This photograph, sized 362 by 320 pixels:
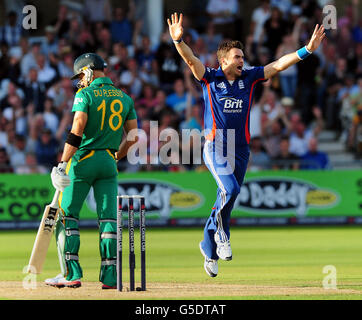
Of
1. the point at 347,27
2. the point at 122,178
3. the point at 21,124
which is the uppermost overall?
the point at 347,27

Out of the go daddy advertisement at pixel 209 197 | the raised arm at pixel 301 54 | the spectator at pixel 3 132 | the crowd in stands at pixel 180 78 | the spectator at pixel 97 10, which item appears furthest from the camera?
the spectator at pixel 97 10

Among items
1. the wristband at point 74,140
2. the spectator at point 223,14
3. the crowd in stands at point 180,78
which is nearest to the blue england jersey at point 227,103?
the wristband at point 74,140

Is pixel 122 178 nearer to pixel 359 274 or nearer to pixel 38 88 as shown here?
pixel 38 88

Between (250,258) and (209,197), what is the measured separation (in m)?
5.81

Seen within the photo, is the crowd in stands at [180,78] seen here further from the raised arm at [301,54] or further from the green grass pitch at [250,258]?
the raised arm at [301,54]

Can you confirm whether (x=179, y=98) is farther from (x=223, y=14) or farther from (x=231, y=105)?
(x=231, y=105)

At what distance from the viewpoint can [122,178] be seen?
19.7m

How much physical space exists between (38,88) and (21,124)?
1.08 metres

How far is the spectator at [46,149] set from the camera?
794 inches

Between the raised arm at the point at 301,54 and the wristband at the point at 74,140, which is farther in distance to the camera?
the raised arm at the point at 301,54

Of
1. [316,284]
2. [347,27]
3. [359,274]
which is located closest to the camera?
[316,284]

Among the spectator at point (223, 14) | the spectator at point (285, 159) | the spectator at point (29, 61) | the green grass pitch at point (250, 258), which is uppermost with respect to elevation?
the spectator at point (223, 14)

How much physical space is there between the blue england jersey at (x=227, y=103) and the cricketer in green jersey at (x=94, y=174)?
3.68 feet
